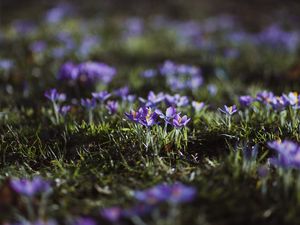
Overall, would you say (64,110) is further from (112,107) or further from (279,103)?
(279,103)

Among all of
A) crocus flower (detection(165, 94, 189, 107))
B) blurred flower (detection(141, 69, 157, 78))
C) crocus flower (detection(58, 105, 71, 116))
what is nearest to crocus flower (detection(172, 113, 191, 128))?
crocus flower (detection(165, 94, 189, 107))

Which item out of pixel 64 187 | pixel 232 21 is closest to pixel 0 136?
pixel 64 187

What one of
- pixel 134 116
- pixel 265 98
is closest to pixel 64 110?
pixel 134 116

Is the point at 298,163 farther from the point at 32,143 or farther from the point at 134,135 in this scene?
the point at 32,143

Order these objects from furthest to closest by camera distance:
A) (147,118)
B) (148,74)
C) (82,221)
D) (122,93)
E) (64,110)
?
(148,74)
(122,93)
(64,110)
(147,118)
(82,221)

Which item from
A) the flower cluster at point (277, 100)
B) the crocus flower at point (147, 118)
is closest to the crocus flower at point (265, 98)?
the flower cluster at point (277, 100)

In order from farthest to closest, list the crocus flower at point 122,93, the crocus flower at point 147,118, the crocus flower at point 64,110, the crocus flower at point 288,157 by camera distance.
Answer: the crocus flower at point 122,93, the crocus flower at point 64,110, the crocus flower at point 147,118, the crocus flower at point 288,157

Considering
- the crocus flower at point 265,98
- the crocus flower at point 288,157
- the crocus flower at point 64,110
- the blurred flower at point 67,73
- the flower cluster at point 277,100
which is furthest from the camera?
the blurred flower at point 67,73

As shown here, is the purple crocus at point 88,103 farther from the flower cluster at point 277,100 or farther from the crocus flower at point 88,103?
the flower cluster at point 277,100
